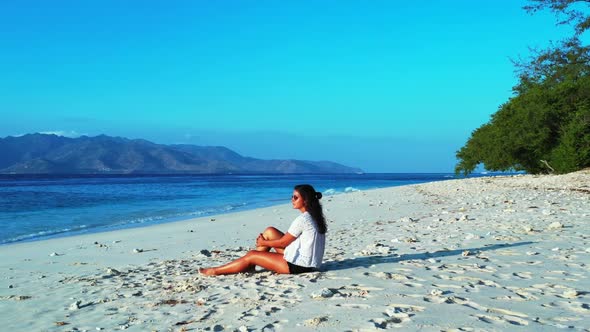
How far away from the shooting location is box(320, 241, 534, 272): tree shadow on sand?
7342mm

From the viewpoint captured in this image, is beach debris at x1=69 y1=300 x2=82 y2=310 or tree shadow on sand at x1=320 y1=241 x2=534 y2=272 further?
tree shadow on sand at x1=320 y1=241 x2=534 y2=272

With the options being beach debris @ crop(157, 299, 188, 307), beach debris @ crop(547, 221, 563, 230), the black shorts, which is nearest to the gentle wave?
beach debris @ crop(157, 299, 188, 307)

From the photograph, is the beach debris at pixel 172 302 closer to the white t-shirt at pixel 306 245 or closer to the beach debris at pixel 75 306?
the beach debris at pixel 75 306

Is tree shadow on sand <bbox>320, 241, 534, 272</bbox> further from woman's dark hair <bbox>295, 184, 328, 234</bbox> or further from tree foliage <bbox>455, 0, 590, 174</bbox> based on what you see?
tree foliage <bbox>455, 0, 590, 174</bbox>

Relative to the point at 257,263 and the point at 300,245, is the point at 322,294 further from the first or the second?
the point at 257,263

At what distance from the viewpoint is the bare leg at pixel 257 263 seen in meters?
6.93

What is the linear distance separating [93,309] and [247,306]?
72.3 inches

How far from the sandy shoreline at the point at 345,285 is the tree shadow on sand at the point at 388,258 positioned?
2 cm

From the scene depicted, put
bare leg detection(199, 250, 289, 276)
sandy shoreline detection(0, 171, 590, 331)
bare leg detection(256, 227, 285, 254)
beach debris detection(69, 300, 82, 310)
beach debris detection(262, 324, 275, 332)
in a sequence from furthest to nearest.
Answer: bare leg detection(256, 227, 285, 254), bare leg detection(199, 250, 289, 276), beach debris detection(69, 300, 82, 310), sandy shoreline detection(0, 171, 590, 331), beach debris detection(262, 324, 275, 332)

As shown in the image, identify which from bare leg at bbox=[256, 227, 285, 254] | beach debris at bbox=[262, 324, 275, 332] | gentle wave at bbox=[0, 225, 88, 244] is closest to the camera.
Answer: beach debris at bbox=[262, 324, 275, 332]

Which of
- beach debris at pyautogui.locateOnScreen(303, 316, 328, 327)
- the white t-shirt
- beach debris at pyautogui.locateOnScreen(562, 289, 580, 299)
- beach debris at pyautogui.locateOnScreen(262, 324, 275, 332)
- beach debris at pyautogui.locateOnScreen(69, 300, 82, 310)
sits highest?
the white t-shirt

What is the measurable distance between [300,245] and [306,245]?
100mm

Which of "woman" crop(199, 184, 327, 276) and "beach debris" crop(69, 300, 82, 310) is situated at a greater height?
"woman" crop(199, 184, 327, 276)

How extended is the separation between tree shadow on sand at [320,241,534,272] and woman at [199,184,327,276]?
16.5 inches
